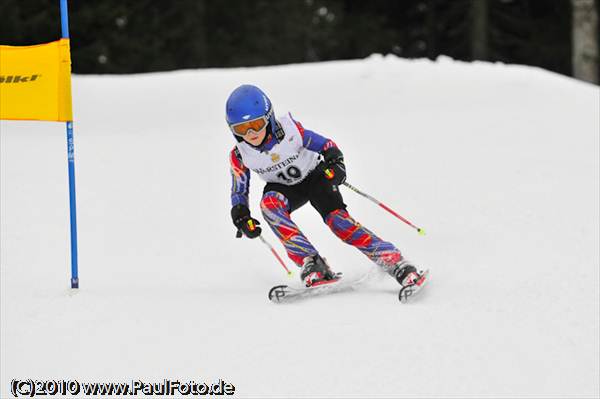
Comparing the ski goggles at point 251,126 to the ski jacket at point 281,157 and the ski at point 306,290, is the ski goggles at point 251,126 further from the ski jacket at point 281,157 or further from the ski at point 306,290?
the ski at point 306,290

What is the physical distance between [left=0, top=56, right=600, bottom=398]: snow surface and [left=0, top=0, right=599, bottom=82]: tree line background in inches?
414

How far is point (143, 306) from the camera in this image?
5.53m

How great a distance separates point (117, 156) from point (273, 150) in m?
4.58

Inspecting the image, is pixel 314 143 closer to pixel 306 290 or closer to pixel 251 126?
pixel 251 126

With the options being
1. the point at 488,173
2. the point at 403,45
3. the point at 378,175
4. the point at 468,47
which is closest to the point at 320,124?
the point at 378,175

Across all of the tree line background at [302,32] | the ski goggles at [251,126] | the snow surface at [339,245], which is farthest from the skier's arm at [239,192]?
the tree line background at [302,32]

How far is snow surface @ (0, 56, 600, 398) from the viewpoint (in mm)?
4590

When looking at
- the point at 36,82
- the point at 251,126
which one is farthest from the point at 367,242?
the point at 36,82

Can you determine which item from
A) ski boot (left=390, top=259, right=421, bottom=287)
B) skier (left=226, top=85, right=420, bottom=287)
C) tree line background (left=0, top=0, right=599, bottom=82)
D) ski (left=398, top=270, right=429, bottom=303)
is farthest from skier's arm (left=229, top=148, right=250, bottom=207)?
tree line background (left=0, top=0, right=599, bottom=82)

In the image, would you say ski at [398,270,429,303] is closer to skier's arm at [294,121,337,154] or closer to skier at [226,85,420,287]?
skier at [226,85,420,287]

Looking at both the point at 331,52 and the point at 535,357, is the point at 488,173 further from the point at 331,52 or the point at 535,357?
the point at 331,52

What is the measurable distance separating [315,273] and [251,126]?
1162 millimetres

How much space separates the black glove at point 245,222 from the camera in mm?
5633

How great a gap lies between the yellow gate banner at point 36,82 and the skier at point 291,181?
4.26ft
